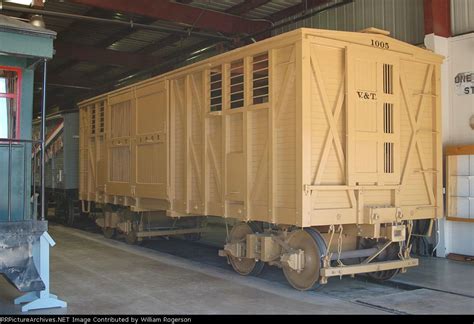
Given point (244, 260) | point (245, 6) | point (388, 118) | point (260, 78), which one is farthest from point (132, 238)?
point (388, 118)

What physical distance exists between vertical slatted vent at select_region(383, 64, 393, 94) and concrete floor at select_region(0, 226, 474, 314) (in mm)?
2966

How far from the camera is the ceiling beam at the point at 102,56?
1744 cm

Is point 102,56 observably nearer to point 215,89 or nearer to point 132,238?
point 132,238

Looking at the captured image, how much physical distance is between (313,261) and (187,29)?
9.33 meters

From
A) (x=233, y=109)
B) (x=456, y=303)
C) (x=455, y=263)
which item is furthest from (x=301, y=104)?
(x=455, y=263)

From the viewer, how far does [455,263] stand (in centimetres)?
938

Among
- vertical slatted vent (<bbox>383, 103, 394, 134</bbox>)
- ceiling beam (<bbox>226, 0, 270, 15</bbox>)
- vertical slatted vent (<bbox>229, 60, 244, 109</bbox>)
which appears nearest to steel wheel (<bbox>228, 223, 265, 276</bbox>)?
vertical slatted vent (<bbox>229, 60, 244, 109</bbox>)

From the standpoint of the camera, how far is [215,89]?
28.8 feet

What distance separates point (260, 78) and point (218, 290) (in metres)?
3.21

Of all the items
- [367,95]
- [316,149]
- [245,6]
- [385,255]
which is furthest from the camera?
[245,6]

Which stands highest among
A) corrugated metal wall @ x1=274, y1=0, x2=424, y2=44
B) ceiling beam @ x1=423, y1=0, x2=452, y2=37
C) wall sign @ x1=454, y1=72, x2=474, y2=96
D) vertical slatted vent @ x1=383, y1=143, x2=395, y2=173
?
corrugated metal wall @ x1=274, y1=0, x2=424, y2=44

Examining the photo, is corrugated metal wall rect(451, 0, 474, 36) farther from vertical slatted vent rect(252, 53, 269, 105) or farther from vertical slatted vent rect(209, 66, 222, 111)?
Answer: vertical slatted vent rect(209, 66, 222, 111)

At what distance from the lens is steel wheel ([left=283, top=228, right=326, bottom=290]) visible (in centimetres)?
697

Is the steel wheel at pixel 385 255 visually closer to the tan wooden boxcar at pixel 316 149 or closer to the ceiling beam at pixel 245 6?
the tan wooden boxcar at pixel 316 149
